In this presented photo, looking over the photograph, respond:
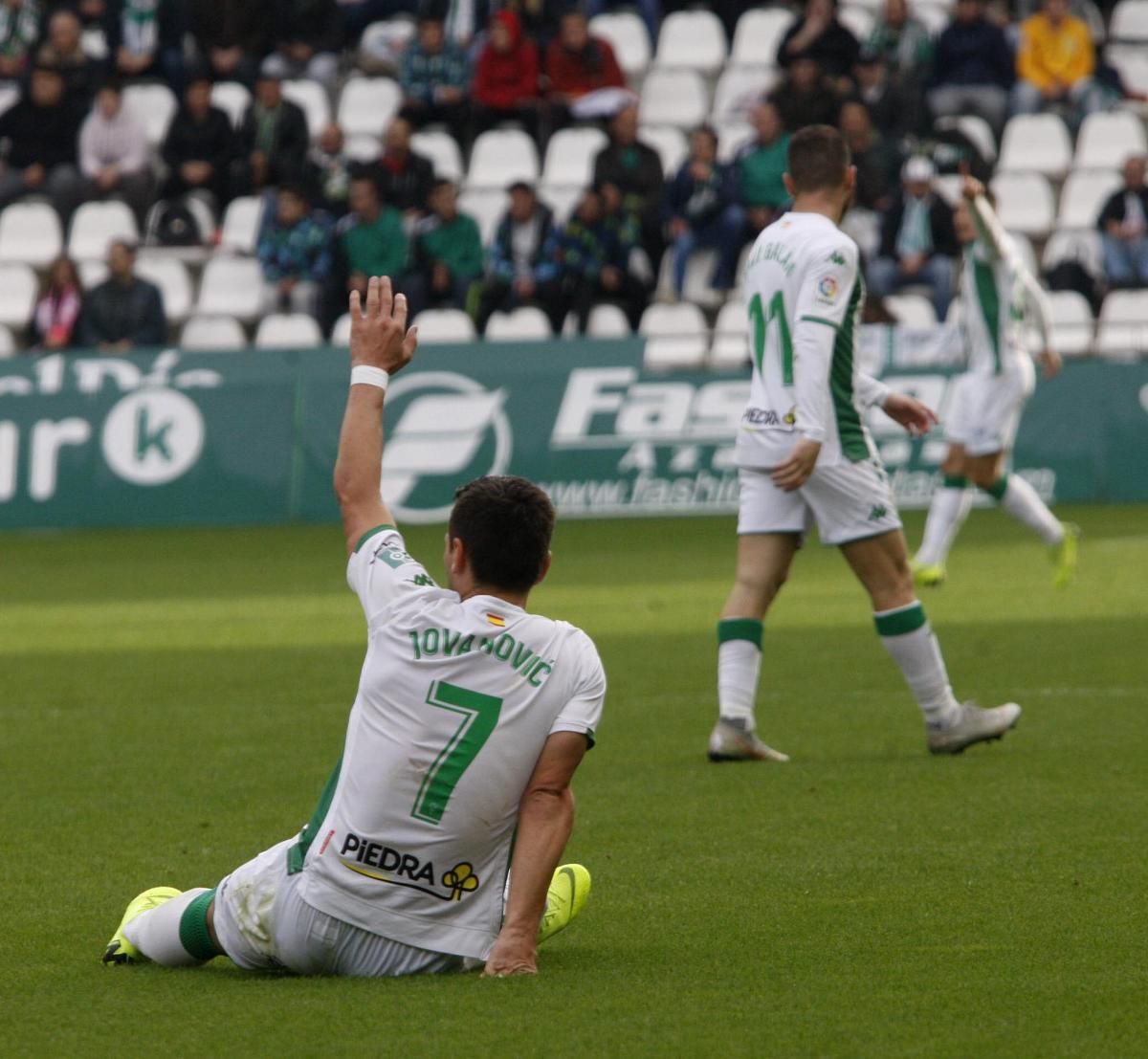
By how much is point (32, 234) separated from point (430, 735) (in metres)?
19.7

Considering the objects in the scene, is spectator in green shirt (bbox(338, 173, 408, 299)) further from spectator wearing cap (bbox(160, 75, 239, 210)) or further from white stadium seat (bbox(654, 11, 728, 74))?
white stadium seat (bbox(654, 11, 728, 74))

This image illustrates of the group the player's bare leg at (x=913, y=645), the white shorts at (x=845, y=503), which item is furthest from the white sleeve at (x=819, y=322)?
the player's bare leg at (x=913, y=645)

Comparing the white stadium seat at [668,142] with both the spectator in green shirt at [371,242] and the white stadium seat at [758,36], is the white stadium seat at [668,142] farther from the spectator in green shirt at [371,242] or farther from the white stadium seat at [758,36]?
the spectator in green shirt at [371,242]

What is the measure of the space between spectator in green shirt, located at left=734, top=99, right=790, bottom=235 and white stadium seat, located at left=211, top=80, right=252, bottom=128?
238 inches

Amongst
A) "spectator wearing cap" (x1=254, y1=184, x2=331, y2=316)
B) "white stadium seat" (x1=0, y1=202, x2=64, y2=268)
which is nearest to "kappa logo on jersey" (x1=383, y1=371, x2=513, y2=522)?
"spectator wearing cap" (x1=254, y1=184, x2=331, y2=316)

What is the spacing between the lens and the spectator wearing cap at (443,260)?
21188 mm

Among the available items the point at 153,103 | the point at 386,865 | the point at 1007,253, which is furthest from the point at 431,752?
the point at 153,103

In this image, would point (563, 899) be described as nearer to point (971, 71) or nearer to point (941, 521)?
point (941, 521)

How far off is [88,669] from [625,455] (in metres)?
8.55

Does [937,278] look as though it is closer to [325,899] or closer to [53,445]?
[53,445]

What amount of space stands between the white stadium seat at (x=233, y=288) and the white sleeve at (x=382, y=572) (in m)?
→ 18.0

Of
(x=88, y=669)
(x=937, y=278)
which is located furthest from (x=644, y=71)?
(x=88, y=669)

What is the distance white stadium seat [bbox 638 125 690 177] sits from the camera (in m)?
23.0

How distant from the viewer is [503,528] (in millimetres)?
4480
